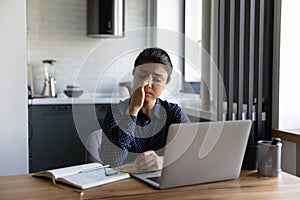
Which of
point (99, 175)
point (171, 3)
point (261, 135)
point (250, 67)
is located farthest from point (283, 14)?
point (171, 3)

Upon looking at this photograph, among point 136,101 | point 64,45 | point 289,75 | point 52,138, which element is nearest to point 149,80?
point 136,101

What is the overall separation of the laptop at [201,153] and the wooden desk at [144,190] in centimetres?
3

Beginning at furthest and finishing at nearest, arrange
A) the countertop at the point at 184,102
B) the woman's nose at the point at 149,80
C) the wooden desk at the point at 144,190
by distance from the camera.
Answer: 1. the countertop at the point at 184,102
2. the woman's nose at the point at 149,80
3. the wooden desk at the point at 144,190

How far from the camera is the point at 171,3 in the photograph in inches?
161

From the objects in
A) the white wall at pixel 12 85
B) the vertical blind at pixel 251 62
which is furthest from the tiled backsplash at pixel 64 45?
the vertical blind at pixel 251 62

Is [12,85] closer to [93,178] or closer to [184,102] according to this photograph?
[184,102]

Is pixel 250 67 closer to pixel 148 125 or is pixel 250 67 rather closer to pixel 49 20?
pixel 148 125

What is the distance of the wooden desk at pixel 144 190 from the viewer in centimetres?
122

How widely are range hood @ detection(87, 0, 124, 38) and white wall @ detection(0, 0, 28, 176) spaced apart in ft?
4.85

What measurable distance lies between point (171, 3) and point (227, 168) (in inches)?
116

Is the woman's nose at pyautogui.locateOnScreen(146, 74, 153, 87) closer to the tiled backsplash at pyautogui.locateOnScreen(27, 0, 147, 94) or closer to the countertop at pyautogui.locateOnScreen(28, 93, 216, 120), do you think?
the countertop at pyautogui.locateOnScreen(28, 93, 216, 120)

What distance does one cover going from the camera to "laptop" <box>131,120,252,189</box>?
4.08 feet

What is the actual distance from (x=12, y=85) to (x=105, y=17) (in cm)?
170

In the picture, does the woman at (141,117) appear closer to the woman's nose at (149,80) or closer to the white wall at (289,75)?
Answer: the woman's nose at (149,80)
